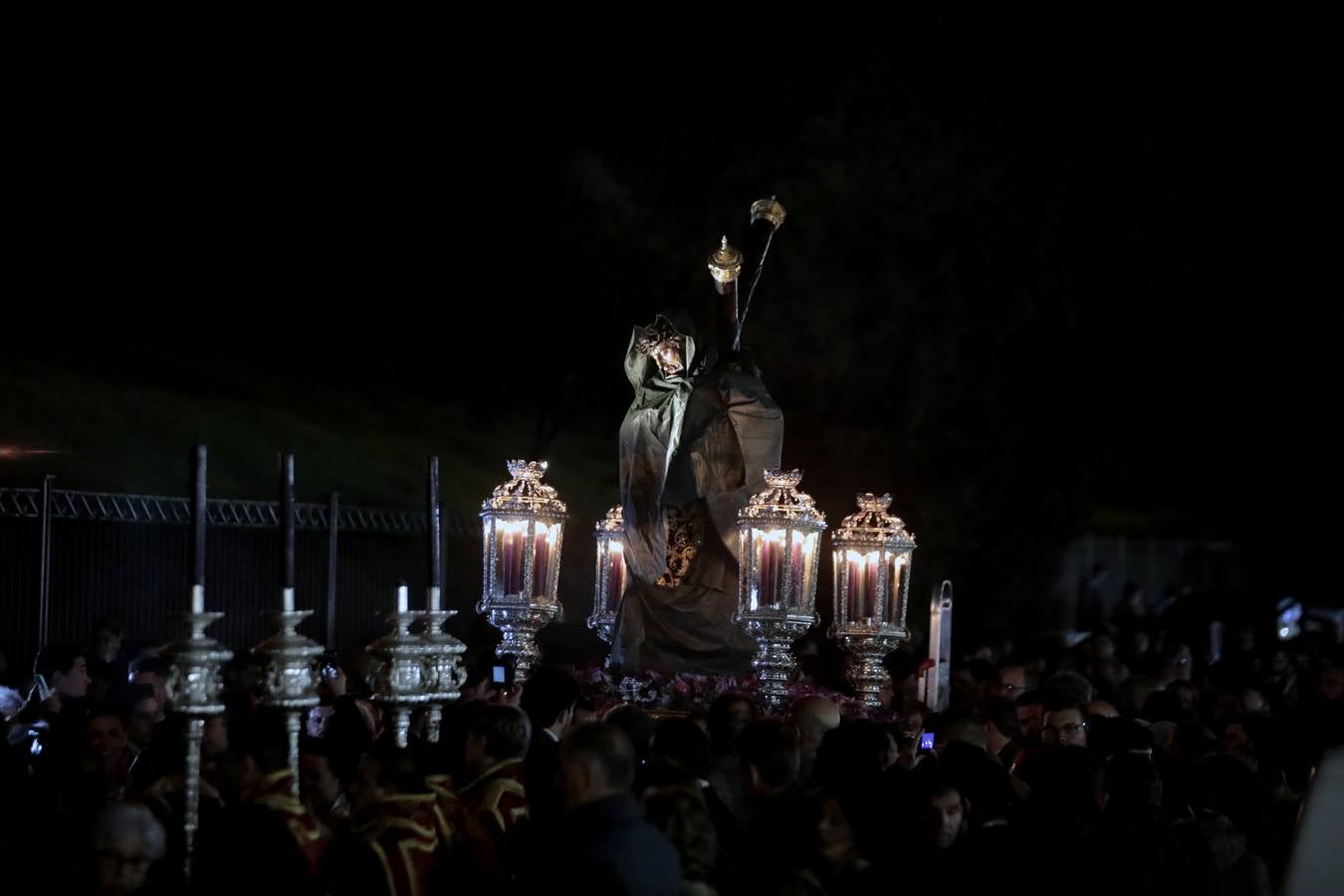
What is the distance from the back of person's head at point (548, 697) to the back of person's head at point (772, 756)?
2072 mm

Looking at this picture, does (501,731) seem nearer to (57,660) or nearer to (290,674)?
(290,674)

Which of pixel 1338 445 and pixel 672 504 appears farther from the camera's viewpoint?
pixel 1338 445

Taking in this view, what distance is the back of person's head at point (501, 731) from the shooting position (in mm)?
7059

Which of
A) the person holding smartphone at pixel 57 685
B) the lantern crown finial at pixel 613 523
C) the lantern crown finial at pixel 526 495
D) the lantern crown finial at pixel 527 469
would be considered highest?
the lantern crown finial at pixel 527 469

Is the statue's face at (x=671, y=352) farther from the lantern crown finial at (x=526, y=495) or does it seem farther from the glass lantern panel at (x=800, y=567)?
the glass lantern panel at (x=800, y=567)

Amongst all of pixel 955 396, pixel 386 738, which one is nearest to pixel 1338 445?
pixel 955 396

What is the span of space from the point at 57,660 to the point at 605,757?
599cm

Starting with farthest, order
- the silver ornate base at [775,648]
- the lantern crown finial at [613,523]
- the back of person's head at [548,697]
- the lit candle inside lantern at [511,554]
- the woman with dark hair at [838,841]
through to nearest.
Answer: the lantern crown finial at [613,523] → the lit candle inside lantern at [511,554] → the silver ornate base at [775,648] → the back of person's head at [548,697] → the woman with dark hair at [838,841]

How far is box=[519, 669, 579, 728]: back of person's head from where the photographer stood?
889cm

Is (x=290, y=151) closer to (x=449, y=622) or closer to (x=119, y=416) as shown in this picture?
(x=119, y=416)

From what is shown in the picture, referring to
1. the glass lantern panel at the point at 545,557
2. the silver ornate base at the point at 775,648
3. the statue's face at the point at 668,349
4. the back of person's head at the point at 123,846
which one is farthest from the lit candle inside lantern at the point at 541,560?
the back of person's head at the point at 123,846

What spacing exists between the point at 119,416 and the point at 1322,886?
18.0 metres

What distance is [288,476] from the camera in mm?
7066

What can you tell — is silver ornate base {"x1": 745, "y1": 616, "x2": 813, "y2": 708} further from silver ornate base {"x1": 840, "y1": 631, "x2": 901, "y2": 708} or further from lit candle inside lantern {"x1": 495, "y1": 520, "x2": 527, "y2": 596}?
lit candle inside lantern {"x1": 495, "y1": 520, "x2": 527, "y2": 596}
